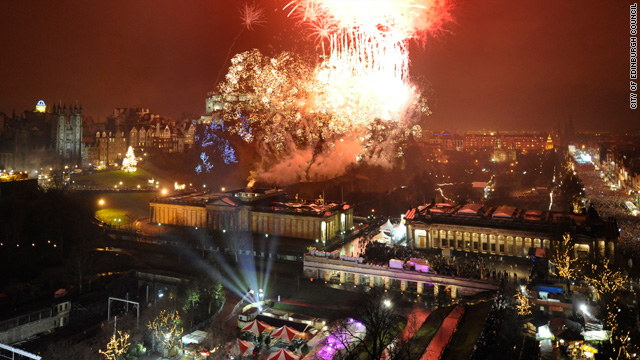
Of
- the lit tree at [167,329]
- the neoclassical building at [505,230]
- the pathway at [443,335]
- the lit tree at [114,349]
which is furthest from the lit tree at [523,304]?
the lit tree at [114,349]

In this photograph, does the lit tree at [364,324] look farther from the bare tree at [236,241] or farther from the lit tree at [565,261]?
the bare tree at [236,241]

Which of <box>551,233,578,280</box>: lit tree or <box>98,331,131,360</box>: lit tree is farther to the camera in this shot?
<box>551,233,578,280</box>: lit tree

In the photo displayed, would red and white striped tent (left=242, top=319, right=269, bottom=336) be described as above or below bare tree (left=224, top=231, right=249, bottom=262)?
below

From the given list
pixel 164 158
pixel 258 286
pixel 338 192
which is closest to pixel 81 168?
pixel 164 158

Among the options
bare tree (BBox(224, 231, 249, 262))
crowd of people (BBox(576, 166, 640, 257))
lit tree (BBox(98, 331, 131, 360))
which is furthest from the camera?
bare tree (BBox(224, 231, 249, 262))

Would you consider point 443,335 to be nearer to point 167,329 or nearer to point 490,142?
point 167,329

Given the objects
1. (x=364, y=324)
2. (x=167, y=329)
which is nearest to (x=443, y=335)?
(x=364, y=324)

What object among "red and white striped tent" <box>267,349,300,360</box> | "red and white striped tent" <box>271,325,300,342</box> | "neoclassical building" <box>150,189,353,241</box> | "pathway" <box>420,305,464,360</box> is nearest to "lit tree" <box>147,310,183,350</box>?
"red and white striped tent" <box>271,325,300,342</box>

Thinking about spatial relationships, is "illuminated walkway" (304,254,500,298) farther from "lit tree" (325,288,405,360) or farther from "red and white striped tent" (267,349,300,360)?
"red and white striped tent" (267,349,300,360)

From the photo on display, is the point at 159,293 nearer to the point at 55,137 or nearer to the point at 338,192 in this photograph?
the point at 338,192
